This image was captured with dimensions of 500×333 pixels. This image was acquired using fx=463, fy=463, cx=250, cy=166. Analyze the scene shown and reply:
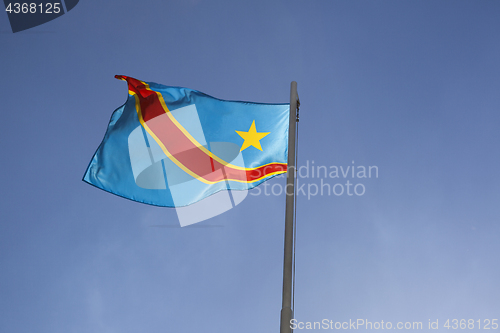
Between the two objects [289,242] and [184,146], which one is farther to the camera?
[184,146]

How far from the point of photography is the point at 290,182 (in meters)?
8.64

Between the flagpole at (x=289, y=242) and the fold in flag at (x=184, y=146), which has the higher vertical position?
the fold in flag at (x=184, y=146)

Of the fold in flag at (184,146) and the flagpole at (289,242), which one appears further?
the fold in flag at (184,146)

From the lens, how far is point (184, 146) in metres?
13.8

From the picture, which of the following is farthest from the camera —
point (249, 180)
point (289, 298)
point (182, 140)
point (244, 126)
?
point (182, 140)

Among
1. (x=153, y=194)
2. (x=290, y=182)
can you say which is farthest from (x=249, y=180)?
(x=290, y=182)

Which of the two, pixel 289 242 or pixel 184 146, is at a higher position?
pixel 184 146

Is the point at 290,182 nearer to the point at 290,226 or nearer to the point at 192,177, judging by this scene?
the point at 290,226

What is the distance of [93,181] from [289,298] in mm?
7614

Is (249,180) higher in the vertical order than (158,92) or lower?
lower

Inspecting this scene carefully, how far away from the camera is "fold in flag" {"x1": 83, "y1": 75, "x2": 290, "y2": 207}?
485 inches

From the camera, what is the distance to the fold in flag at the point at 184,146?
1232cm

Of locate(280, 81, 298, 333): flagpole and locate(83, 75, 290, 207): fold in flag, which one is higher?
locate(83, 75, 290, 207): fold in flag

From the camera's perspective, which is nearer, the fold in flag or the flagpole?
the flagpole
